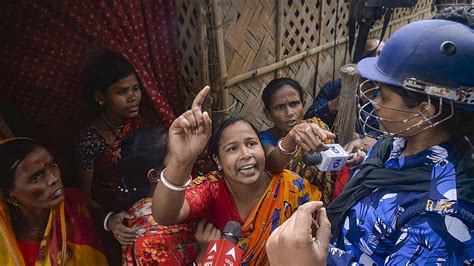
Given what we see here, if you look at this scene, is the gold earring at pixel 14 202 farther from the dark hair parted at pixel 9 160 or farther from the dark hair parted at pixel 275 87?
the dark hair parted at pixel 275 87

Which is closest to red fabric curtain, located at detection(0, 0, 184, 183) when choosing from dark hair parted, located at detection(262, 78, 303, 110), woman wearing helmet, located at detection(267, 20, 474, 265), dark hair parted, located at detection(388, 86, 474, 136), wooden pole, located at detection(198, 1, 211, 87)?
wooden pole, located at detection(198, 1, 211, 87)

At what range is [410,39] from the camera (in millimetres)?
1182

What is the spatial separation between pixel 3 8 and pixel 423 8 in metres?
6.23

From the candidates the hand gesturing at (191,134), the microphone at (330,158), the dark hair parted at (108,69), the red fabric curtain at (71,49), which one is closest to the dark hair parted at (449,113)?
the microphone at (330,158)

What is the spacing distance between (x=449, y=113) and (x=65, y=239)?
5.91ft

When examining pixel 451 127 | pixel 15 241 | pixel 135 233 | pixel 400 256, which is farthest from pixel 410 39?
pixel 15 241

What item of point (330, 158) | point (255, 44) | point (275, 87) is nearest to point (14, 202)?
point (330, 158)

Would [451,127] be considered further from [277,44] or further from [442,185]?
[277,44]

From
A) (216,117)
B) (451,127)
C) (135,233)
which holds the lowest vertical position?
(135,233)

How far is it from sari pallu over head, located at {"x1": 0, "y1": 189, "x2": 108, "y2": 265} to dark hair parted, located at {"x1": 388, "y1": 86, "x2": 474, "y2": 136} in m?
1.69

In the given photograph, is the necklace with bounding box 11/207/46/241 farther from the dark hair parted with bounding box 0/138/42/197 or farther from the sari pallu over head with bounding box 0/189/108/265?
the dark hair parted with bounding box 0/138/42/197

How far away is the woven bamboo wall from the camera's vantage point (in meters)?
2.48

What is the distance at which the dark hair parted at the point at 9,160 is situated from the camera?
66.2 inches

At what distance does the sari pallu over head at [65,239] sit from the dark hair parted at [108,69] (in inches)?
30.6
